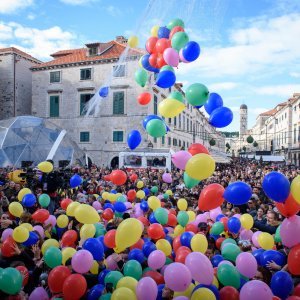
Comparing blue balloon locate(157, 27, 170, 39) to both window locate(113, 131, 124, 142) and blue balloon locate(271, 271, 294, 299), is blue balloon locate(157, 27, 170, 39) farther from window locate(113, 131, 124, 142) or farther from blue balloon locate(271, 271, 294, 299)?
window locate(113, 131, 124, 142)

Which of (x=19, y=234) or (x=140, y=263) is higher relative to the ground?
(x=19, y=234)

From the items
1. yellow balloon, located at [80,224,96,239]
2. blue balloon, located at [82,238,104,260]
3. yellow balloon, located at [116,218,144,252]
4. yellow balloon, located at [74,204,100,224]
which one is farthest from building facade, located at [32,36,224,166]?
yellow balloon, located at [116,218,144,252]

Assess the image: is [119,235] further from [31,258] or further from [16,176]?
[16,176]

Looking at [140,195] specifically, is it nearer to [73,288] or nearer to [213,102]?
[213,102]

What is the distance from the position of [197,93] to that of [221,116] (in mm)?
593

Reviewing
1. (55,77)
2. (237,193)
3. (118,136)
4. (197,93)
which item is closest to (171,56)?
(197,93)

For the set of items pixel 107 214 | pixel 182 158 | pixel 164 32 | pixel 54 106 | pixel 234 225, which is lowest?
pixel 107 214

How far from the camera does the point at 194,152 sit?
5719 millimetres

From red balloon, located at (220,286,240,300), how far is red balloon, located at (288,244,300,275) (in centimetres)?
71

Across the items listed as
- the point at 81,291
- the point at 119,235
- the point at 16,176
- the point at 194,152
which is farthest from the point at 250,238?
the point at 16,176

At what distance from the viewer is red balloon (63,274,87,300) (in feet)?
12.5

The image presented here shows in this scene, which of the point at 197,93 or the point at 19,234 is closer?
the point at 19,234

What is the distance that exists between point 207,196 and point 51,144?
66.6 ft

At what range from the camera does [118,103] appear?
27.5 m
